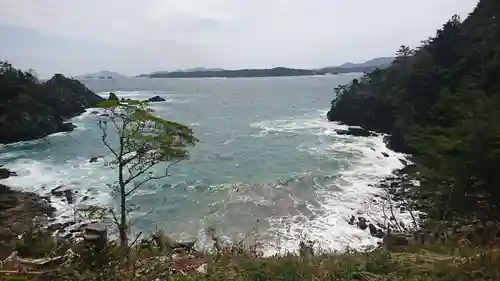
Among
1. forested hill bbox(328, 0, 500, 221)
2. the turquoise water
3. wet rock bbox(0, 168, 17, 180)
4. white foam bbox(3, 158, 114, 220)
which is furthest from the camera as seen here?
wet rock bbox(0, 168, 17, 180)

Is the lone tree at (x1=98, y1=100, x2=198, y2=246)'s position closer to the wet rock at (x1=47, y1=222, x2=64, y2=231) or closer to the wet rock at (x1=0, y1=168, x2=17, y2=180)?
the wet rock at (x1=47, y1=222, x2=64, y2=231)

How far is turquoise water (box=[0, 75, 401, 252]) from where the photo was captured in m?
19.2

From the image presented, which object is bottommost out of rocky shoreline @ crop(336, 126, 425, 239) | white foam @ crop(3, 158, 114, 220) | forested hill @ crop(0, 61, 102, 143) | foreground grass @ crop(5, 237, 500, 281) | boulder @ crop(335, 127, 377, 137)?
white foam @ crop(3, 158, 114, 220)

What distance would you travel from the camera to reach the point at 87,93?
74.0 meters

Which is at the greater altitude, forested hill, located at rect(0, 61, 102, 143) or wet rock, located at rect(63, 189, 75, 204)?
forested hill, located at rect(0, 61, 102, 143)

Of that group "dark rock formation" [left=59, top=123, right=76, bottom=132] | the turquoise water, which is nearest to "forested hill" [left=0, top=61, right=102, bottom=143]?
"dark rock formation" [left=59, top=123, right=76, bottom=132]

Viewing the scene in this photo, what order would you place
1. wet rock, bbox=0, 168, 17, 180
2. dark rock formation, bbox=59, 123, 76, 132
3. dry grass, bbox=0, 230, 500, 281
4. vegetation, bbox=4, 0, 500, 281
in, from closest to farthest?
dry grass, bbox=0, 230, 500, 281, vegetation, bbox=4, 0, 500, 281, wet rock, bbox=0, 168, 17, 180, dark rock formation, bbox=59, 123, 76, 132

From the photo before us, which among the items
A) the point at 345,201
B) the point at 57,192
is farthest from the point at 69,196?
the point at 345,201

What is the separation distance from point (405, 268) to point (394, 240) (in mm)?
3359

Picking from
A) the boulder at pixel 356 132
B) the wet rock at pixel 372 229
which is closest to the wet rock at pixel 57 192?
the wet rock at pixel 372 229

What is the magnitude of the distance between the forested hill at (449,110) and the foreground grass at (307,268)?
922 cm

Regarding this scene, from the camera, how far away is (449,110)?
2080cm

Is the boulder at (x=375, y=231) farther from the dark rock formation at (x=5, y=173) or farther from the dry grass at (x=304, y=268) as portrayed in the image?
the dark rock formation at (x=5, y=173)

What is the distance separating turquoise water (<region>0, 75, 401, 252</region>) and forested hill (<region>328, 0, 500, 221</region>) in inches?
138
